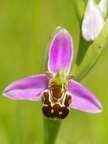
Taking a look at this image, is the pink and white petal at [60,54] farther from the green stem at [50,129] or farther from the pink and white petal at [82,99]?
the green stem at [50,129]

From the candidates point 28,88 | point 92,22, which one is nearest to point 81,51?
point 92,22

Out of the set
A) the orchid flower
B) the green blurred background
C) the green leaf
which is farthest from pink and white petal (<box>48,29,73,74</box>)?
the green blurred background

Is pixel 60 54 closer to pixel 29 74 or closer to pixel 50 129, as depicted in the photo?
pixel 50 129

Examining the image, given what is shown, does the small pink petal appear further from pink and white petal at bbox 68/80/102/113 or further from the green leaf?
pink and white petal at bbox 68/80/102/113

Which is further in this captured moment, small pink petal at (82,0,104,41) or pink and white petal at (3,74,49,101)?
small pink petal at (82,0,104,41)

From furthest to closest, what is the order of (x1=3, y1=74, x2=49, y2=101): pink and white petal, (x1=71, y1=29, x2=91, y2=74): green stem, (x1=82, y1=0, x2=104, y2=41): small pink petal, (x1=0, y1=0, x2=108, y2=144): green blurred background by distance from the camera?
1. (x1=0, y1=0, x2=108, y2=144): green blurred background
2. (x1=71, y1=29, x2=91, y2=74): green stem
3. (x1=82, y1=0, x2=104, y2=41): small pink petal
4. (x1=3, y1=74, x2=49, y2=101): pink and white petal

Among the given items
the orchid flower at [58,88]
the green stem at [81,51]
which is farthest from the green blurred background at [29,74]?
the orchid flower at [58,88]

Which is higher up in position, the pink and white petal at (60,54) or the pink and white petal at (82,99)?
the pink and white petal at (60,54)
